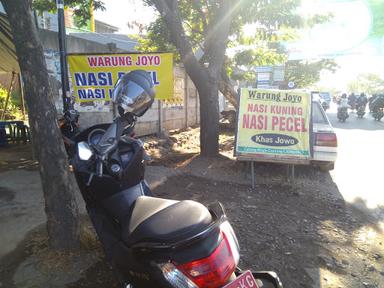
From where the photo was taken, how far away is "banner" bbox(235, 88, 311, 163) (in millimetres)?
6156

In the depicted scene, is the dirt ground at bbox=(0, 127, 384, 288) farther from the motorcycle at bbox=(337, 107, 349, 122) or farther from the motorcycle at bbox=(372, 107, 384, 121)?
the motorcycle at bbox=(372, 107, 384, 121)

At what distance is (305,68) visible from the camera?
25562 millimetres

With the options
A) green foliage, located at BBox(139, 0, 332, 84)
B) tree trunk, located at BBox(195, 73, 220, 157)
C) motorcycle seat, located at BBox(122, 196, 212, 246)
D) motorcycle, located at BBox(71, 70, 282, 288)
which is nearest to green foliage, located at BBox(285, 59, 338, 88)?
green foliage, located at BBox(139, 0, 332, 84)

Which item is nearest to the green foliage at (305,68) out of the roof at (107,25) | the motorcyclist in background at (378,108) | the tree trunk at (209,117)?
the motorcyclist in background at (378,108)

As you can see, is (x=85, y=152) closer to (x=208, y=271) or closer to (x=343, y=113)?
(x=208, y=271)

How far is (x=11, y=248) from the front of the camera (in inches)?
139

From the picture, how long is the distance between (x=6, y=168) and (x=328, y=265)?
6.12m

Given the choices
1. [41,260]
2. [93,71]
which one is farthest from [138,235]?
[93,71]

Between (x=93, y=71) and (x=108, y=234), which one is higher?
(x=93, y=71)

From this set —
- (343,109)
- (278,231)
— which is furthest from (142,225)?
(343,109)

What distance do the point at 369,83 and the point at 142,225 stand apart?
308 feet

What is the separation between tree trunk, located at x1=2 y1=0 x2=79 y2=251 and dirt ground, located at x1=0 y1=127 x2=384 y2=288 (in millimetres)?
281

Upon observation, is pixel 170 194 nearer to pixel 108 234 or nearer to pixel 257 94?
pixel 257 94

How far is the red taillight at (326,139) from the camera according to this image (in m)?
6.34
